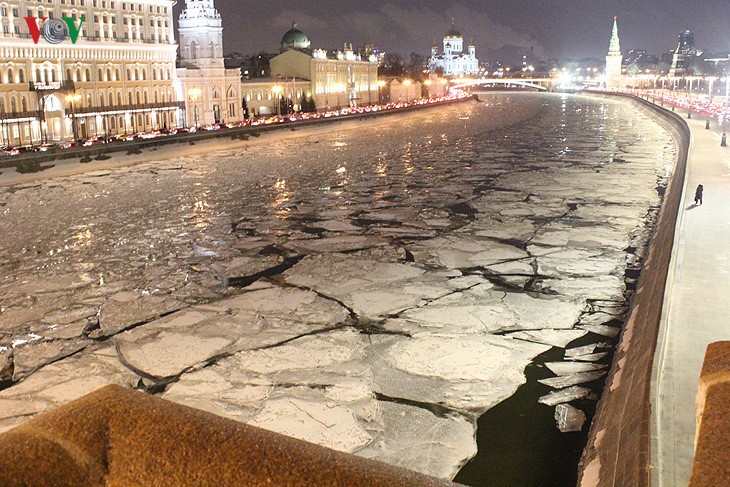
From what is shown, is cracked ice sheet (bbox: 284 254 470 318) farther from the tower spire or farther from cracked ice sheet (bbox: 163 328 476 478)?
the tower spire

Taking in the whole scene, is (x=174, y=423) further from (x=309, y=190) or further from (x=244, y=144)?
(x=244, y=144)

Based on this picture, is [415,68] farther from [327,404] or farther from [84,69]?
[327,404]

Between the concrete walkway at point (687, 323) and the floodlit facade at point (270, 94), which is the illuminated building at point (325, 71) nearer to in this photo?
the floodlit facade at point (270, 94)

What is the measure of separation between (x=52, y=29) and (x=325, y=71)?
34.8 metres

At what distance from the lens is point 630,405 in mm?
5301

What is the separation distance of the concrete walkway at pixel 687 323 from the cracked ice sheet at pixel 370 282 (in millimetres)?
3022

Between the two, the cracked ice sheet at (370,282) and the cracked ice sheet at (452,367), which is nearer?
the cracked ice sheet at (452,367)

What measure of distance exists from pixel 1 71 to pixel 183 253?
28873 mm

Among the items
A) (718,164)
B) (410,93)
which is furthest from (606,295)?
(410,93)

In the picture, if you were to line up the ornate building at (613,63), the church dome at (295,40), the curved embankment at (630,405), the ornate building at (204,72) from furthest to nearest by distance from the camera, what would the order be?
the ornate building at (613,63)
the church dome at (295,40)
the ornate building at (204,72)
the curved embankment at (630,405)

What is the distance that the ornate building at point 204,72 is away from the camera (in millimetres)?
52438

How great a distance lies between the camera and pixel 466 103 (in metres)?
88.8

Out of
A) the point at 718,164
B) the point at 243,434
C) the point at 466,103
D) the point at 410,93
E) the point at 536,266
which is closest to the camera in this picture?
the point at 243,434

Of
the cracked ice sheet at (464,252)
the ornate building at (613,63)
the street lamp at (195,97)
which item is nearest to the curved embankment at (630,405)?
the cracked ice sheet at (464,252)
